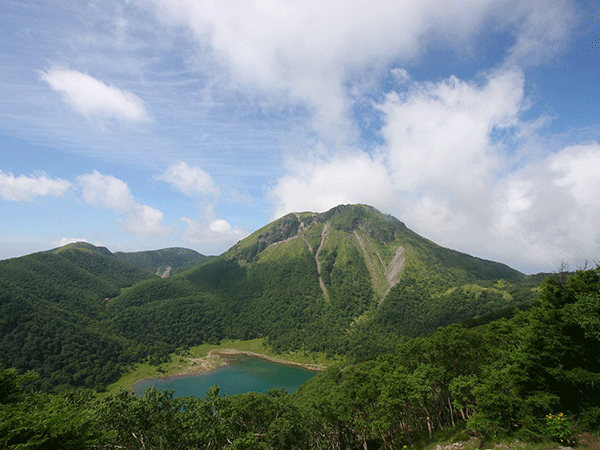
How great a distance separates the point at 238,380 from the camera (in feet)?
429

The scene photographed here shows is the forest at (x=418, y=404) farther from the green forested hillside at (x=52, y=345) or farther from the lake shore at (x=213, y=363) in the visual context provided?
the green forested hillside at (x=52, y=345)

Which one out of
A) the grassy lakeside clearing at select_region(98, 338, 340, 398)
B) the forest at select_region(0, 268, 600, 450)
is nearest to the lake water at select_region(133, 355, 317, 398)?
the grassy lakeside clearing at select_region(98, 338, 340, 398)

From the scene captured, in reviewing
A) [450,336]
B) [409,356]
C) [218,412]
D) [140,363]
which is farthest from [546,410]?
[140,363]

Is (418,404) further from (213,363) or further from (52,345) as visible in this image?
(52,345)

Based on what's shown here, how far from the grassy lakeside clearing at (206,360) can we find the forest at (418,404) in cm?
12575

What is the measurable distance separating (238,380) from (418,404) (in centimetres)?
11921

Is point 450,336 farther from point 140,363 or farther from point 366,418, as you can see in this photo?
point 140,363

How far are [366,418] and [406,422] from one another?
233 inches

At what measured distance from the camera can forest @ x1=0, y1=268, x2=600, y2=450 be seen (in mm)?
15727

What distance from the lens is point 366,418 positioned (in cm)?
3778

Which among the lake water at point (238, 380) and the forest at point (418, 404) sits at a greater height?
the forest at point (418, 404)

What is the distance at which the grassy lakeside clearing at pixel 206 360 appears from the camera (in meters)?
141

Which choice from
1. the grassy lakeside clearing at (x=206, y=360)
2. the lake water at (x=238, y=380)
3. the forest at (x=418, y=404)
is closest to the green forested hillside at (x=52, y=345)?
the grassy lakeside clearing at (x=206, y=360)

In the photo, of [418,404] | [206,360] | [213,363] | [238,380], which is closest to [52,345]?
[206,360]
